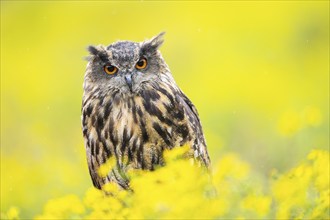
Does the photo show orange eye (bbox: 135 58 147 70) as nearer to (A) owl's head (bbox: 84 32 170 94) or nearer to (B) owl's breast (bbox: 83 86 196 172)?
(A) owl's head (bbox: 84 32 170 94)

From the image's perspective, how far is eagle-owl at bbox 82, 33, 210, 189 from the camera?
655 cm

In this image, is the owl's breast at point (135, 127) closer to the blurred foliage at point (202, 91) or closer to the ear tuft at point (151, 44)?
the ear tuft at point (151, 44)

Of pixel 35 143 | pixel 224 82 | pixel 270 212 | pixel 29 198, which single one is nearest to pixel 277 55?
pixel 224 82

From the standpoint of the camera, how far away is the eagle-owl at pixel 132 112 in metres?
6.55

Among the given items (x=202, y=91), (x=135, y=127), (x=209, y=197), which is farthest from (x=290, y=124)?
(x=202, y=91)

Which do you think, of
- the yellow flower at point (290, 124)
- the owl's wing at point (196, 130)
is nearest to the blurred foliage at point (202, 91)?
the yellow flower at point (290, 124)

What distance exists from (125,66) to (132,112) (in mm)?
284

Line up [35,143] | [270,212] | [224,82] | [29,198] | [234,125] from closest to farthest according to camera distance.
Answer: [270,212]
[29,198]
[35,143]
[234,125]
[224,82]

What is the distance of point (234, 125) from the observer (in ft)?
31.2

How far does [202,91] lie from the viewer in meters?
12.5

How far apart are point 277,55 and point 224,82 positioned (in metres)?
1.31

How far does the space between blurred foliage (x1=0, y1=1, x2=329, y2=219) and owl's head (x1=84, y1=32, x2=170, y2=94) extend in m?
0.27

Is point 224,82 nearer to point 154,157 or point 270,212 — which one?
point 154,157

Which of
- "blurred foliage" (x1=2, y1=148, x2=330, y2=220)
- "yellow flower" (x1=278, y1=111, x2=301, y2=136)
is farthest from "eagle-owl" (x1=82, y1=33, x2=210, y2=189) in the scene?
"blurred foliage" (x1=2, y1=148, x2=330, y2=220)
